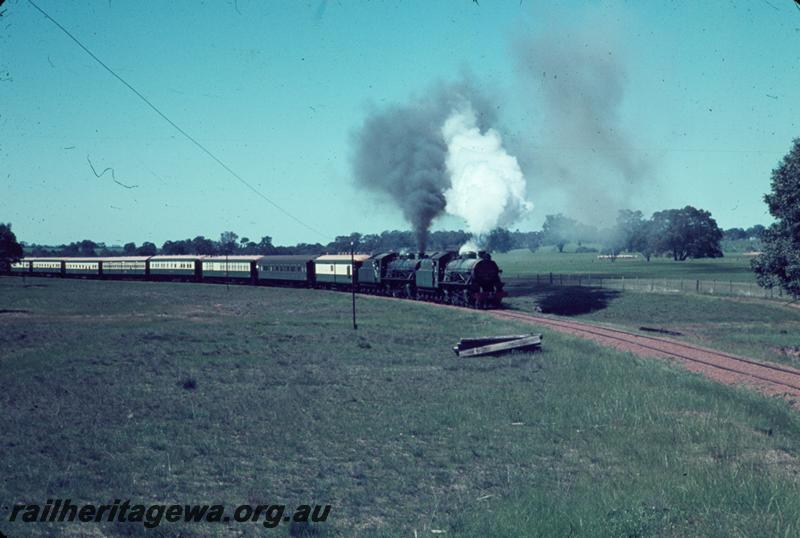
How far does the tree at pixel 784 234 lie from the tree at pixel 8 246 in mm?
47043

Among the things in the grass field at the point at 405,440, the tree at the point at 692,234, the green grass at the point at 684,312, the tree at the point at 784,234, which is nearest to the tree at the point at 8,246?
the grass field at the point at 405,440

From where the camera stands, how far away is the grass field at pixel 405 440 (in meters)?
9.46

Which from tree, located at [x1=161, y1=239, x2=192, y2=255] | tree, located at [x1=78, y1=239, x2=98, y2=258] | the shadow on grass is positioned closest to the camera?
the shadow on grass

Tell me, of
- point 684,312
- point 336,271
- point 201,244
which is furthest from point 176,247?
point 684,312

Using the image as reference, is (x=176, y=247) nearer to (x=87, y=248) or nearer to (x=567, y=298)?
(x=87, y=248)

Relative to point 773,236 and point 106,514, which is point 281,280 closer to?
point 773,236

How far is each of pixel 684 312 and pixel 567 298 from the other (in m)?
10.7

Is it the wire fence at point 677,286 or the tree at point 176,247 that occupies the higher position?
the tree at point 176,247

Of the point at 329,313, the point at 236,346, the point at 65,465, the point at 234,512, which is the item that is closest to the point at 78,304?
the point at 329,313

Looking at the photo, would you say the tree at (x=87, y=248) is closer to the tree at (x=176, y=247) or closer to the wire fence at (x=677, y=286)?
the tree at (x=176, y=247)

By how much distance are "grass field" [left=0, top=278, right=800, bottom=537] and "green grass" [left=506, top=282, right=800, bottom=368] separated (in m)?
20.3

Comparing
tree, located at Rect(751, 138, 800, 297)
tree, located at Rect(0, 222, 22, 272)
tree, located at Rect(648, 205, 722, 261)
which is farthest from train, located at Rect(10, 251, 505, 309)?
tree, located at Rect(648, 205, 722, 261)

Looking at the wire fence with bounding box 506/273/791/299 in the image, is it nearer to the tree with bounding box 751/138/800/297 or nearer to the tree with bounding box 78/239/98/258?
the tree with bounding box 751/138/800/297

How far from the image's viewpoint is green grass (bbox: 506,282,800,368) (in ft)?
132
